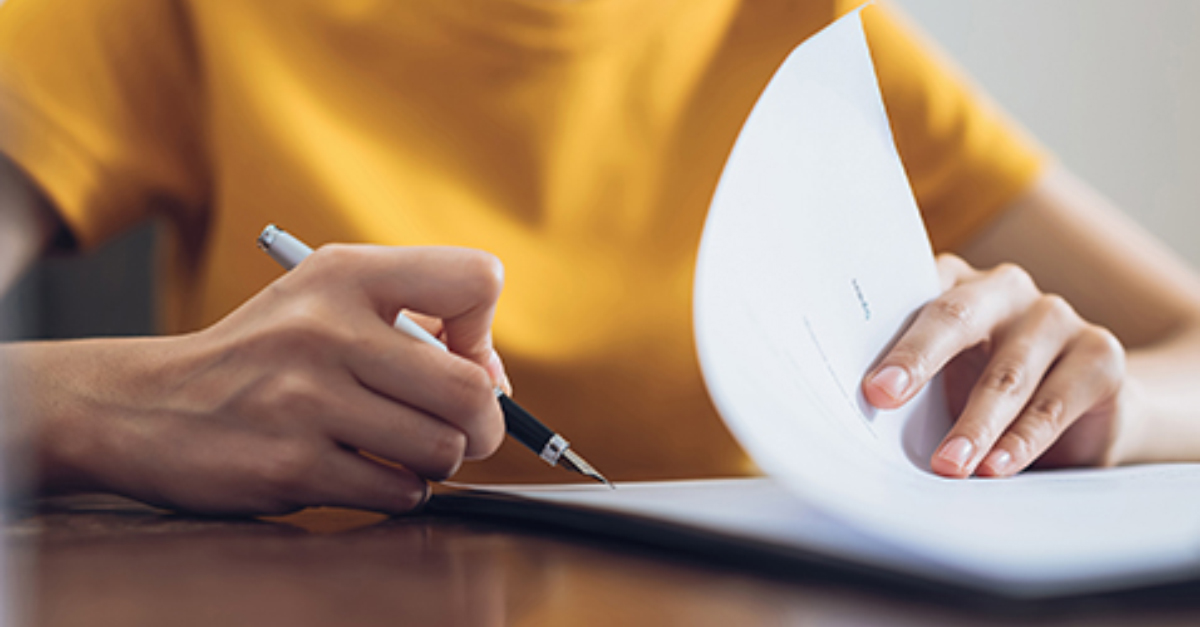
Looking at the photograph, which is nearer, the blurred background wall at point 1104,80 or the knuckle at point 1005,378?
the knuckle at point 1005,378

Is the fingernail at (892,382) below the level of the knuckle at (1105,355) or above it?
below

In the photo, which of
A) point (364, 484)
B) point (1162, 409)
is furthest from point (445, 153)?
point (1162, 409)

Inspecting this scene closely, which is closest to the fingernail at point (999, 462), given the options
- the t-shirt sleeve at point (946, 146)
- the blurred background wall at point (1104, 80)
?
the t-shirt sleeve at point (946, 146)

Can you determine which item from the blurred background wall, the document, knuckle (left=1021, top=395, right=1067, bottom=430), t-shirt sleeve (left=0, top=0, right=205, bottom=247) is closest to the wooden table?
the document

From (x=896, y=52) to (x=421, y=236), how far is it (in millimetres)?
385

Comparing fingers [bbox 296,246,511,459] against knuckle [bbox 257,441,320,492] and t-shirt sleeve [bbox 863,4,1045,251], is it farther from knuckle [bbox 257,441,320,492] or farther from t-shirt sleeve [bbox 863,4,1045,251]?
t-shirt sleeve [bbox 863,4,1045,251]

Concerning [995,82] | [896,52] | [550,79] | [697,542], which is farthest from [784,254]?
[995,82]

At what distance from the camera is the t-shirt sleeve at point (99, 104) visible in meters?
0.43

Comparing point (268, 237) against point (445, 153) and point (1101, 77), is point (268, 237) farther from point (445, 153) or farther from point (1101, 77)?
point (1101, 77)

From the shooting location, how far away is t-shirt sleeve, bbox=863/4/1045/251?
582 millimetres

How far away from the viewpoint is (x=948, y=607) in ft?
0.37

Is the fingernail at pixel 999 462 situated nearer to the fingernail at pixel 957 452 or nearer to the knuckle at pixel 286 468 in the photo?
the fingernail at pixel 957 452

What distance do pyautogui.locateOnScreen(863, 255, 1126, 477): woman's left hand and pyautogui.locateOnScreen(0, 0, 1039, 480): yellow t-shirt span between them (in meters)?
0.19

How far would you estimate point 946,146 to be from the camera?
588mm
